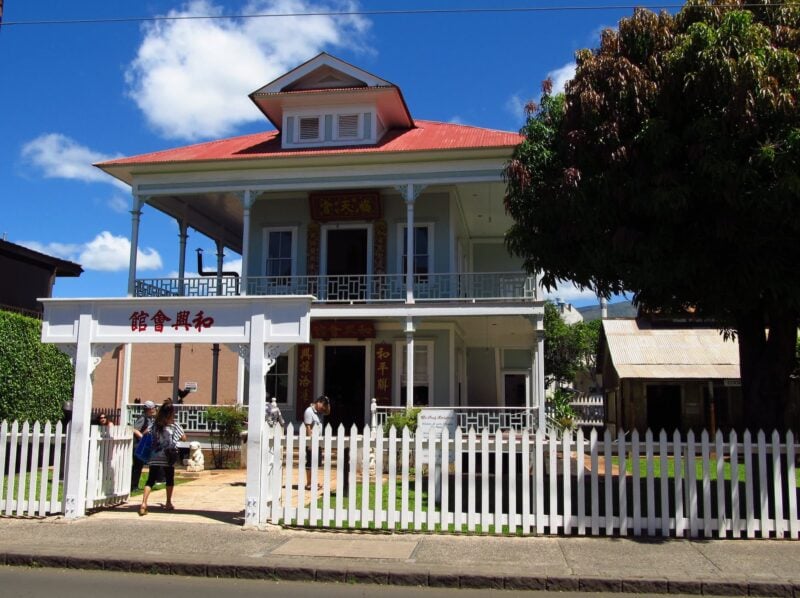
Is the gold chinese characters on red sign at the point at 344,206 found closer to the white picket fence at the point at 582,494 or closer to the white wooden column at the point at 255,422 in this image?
the white wooden column at the point at 255,422

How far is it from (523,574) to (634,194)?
4.58 meters

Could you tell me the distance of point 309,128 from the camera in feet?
66.0

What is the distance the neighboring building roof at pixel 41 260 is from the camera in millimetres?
23359

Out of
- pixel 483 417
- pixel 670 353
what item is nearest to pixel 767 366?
pixel 483 417

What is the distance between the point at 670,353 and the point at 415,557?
18.1 m

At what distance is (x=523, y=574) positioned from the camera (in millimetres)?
6848

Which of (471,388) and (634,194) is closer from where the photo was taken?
(634,194)

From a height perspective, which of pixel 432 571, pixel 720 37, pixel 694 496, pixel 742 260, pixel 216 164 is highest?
pixel 216 164

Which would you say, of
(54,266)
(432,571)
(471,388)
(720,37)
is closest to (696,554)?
(432,571)

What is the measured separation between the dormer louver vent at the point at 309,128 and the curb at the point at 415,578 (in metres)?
14.3

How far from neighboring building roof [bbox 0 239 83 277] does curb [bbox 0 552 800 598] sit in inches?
718

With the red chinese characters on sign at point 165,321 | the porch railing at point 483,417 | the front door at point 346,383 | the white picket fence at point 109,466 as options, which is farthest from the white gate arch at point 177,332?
the front door at point 346,383

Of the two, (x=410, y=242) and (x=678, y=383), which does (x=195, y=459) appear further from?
(x=678, y=383)

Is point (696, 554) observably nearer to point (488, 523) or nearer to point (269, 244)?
point (488, 523)
